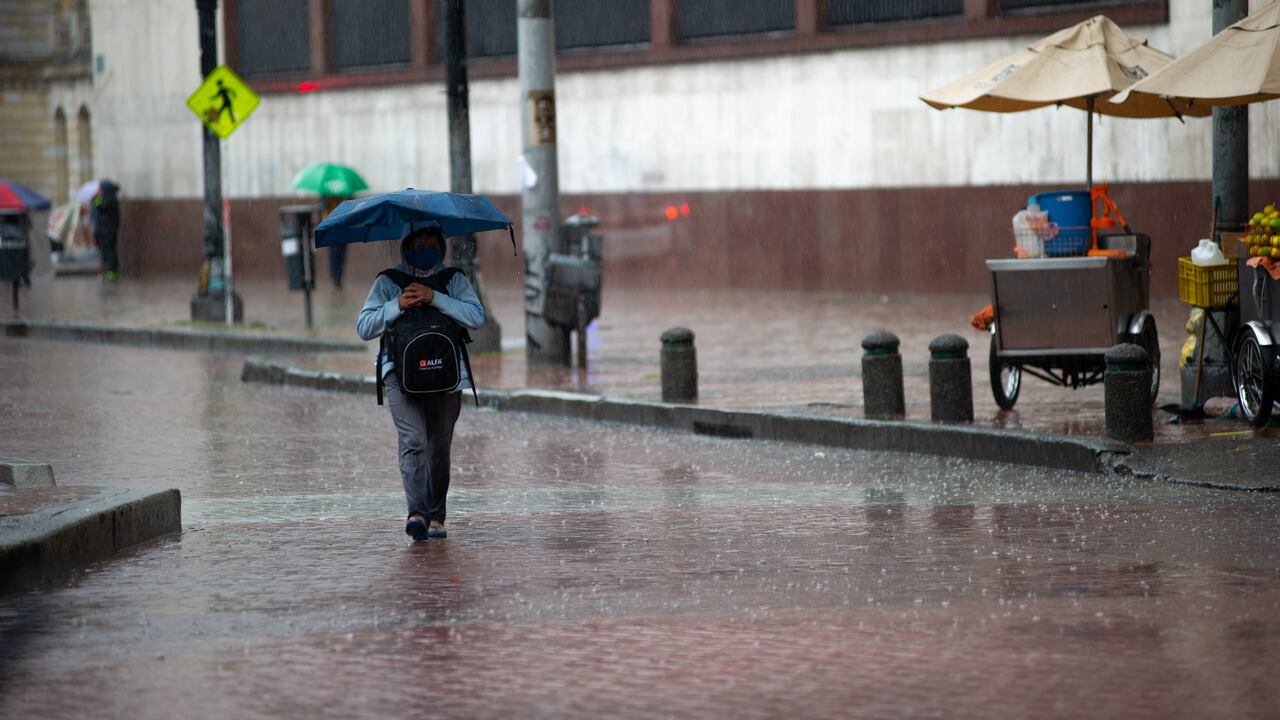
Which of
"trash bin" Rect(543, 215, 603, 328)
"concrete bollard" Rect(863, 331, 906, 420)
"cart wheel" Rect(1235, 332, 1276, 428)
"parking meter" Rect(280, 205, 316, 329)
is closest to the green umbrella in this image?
"parking meter" Rect(280, 205, 316, 329)

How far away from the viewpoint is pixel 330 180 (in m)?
33.6

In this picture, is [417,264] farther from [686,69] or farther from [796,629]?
[686,69]

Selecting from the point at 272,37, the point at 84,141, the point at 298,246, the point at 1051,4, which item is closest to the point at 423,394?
the point at 298,246

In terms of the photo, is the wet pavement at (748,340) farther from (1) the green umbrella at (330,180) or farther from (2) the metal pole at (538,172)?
(1) the green umbrella at (330,180)

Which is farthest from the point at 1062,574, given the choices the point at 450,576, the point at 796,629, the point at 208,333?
the point at 208,333

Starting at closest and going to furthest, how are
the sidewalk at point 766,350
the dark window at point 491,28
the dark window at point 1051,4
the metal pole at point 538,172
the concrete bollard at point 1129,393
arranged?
the concrete bollard at point 1129,393 → the sidewalk at point 766,350 → the metal pole at point 538,172 → the dark window at point 1051,4 → the dark window at point 491,28

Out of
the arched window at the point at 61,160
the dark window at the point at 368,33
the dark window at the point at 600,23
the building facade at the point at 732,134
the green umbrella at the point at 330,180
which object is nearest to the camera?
the building facade at the point at 732,134

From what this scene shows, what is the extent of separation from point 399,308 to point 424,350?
0.76 ft

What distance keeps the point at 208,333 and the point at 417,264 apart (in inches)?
560

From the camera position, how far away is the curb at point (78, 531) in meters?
8.38

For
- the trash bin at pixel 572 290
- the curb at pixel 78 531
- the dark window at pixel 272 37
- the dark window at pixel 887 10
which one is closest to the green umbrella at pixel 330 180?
the dark window at pixel 272 37

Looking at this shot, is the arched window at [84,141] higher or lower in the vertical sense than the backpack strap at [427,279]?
higher

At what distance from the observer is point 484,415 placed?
15.9 m

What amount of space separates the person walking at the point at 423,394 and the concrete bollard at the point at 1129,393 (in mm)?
4336
